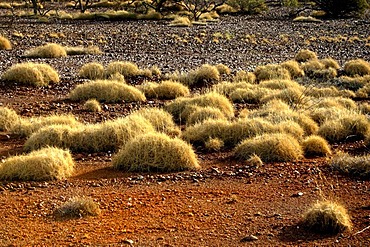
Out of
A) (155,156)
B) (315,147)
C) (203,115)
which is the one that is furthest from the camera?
(203,115)

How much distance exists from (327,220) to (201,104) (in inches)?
303

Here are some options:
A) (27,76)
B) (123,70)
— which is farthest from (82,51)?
(27,76)

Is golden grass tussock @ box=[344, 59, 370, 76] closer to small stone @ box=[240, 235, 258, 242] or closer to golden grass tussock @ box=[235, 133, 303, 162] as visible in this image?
golden grass tussock @ box=[235, 133, 303, 162]

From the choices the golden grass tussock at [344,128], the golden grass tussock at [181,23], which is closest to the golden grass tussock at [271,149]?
the golden grass tussock at [344,128]

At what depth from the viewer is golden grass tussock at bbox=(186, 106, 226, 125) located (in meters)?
13.3

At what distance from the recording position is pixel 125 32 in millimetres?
33844

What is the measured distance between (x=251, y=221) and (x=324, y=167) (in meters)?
2.92

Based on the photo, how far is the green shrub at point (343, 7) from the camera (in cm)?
4664

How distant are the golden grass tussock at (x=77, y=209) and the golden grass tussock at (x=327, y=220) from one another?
2735mm

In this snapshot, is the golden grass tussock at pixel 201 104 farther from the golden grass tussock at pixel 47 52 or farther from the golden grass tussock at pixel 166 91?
the golden grass tussock at pixel 47 52

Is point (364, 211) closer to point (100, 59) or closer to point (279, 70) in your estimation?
point (279, 70)

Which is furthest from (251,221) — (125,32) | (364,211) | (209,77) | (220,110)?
(125,32)

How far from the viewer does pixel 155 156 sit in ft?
32.2

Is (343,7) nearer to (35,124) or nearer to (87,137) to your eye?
(35,124)
